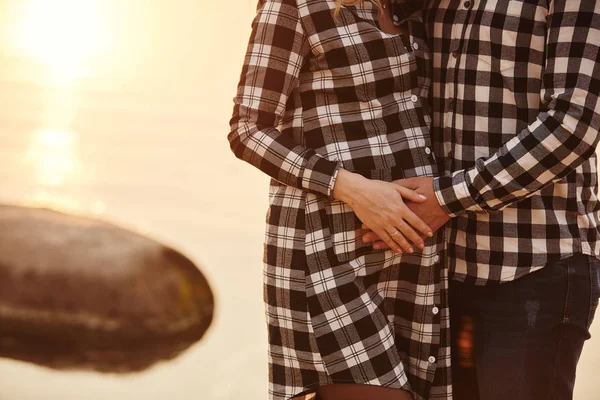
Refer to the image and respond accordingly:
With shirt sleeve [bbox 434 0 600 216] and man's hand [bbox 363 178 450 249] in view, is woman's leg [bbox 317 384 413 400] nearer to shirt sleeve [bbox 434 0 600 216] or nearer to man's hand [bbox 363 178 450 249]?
man's hand [bbox 363 178 450 249]

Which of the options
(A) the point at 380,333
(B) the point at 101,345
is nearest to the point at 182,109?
(B) the point at 101,345

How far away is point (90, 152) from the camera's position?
2.45 metres

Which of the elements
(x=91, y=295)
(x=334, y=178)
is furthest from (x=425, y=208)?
(x=91, y=295)

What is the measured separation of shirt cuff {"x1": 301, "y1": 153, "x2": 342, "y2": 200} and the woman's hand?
0.01 meters

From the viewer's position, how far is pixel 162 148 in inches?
94.4

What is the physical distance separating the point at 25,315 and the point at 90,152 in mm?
672

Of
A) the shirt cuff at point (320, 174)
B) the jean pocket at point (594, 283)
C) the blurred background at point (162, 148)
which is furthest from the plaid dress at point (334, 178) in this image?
the blurred background at point (162, 148)

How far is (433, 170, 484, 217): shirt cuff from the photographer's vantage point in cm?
117

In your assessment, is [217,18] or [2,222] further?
[2,222]

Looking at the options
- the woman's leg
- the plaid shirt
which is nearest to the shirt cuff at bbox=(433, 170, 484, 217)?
the plaid shirt

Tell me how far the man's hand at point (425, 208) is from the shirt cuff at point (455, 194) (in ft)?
0.03

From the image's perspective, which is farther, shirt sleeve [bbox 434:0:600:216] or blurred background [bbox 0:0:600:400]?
blurred background [bbox 0:0:600:400]

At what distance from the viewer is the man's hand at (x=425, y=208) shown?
3.92 feet

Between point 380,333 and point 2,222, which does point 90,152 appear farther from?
point 380,333
